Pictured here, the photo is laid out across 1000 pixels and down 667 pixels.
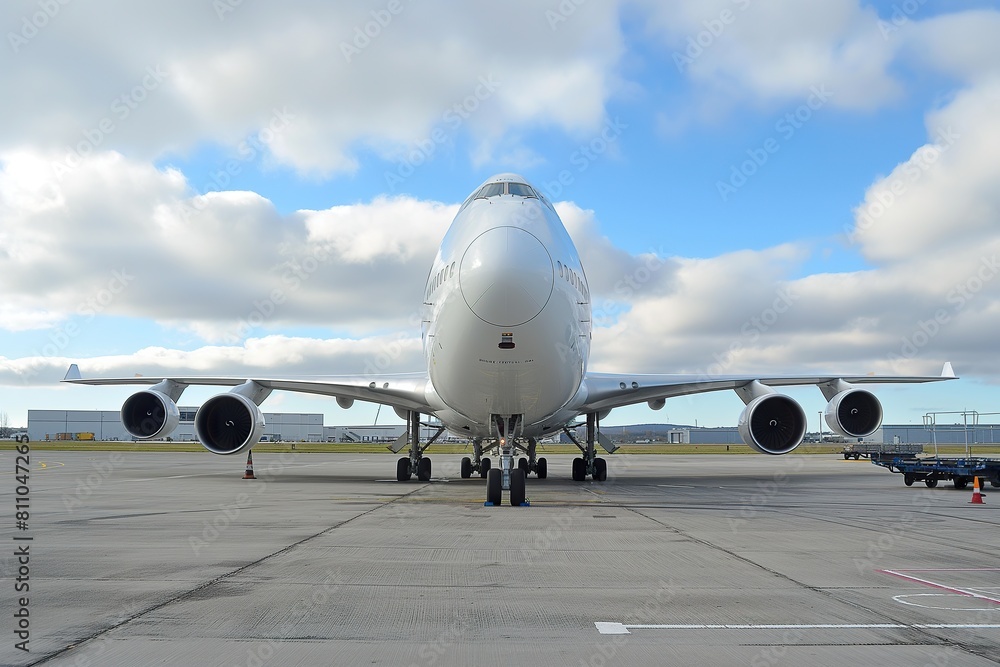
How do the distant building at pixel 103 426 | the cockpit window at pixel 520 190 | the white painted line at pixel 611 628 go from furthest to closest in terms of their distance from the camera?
1. the distant building at pixel 103 426
2. the cockpit window at pixel 520 190
3. the white painted line at pixel 611 628

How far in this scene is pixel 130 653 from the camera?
3957mm

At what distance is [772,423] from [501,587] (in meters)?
13.3

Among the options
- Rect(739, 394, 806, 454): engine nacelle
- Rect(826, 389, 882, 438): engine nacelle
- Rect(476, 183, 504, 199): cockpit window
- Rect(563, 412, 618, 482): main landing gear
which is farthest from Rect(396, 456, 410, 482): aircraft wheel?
Rect(826, 389, 882, 438): engine nacelle

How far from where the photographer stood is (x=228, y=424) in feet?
59.6

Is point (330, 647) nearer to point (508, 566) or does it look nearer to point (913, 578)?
point (508, 566)

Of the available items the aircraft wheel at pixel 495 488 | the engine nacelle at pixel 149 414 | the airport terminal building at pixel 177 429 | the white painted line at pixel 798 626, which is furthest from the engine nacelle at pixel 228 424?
the airport terminal building at pixel 177 429

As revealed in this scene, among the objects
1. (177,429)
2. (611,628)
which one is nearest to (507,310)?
(611,628)

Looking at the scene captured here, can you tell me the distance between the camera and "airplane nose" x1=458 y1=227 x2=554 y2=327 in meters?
10.8

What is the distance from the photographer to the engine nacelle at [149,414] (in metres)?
19.6

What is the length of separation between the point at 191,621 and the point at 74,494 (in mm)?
12079

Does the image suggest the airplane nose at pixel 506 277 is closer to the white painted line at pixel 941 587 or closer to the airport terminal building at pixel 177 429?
the white painted line at pixel 941 587

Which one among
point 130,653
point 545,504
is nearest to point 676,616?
point 130,653

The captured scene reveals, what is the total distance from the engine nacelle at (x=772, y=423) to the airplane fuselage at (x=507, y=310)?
5.57m

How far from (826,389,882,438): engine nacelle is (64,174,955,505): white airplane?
3 cm
